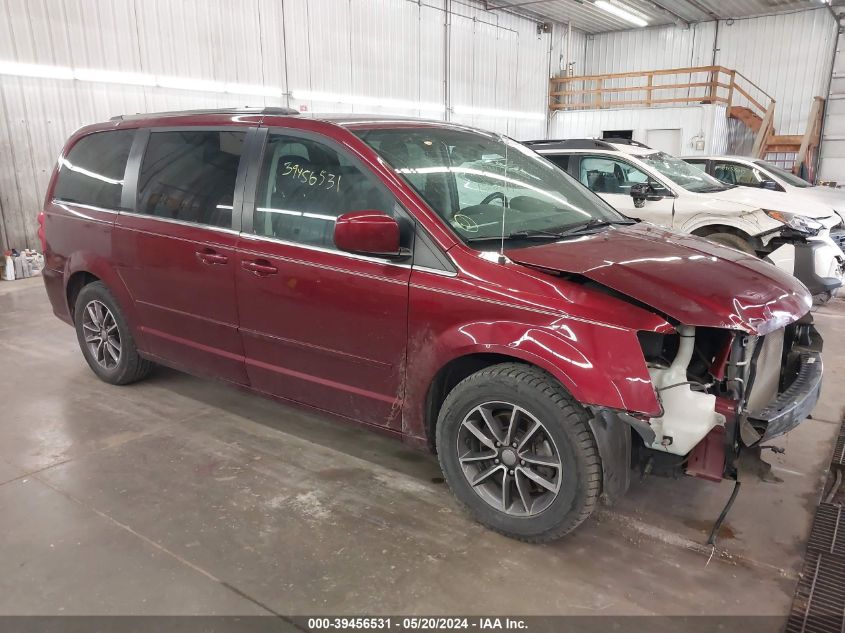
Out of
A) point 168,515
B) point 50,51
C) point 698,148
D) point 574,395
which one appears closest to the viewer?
point 574,395

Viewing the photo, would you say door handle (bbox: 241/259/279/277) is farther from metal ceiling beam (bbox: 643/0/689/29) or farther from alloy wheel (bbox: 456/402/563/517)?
metal ceiling beam (bbox: 643/0/689/29)

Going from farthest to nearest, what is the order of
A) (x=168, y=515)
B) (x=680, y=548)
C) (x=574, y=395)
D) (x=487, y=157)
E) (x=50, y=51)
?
1. (x=50, y=51)
2. (x=487, y=157)
3. (x=168, y=515)
4. (x=680, y=548)
5. (x=574, y=395)

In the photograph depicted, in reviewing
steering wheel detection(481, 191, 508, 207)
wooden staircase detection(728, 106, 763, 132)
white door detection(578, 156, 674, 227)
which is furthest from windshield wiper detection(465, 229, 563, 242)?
wooden staircase detection(728, 106, 763, 132)

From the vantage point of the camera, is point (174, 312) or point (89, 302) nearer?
point (174, 312)

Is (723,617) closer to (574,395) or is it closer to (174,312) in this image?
(574,395)

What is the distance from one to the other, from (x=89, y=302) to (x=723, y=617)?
386cm

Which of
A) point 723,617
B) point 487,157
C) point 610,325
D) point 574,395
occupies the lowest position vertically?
point 723,617

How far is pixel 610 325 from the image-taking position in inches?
85.1

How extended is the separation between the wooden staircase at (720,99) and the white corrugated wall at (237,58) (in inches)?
94.0

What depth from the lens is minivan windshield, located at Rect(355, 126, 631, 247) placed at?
2.68 metres

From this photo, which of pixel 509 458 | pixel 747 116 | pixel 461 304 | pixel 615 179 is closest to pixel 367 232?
pixel 461 304

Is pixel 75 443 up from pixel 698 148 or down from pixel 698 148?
down

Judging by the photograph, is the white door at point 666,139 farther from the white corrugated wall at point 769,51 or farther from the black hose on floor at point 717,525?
the black hose on floor at point 717,525

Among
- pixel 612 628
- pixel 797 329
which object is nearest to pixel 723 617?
pixel 612 628
